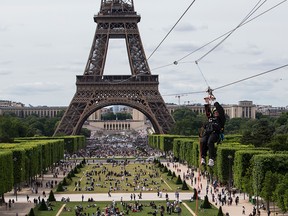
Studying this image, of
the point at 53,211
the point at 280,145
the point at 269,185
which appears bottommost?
the point at 53,211

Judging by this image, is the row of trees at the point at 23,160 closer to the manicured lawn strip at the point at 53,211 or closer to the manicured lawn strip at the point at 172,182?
the manicured lawn strip at the point at 53,211

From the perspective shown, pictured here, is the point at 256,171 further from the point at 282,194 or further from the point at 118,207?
the point at 118,207

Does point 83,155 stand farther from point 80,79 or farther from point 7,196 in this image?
point 7,196

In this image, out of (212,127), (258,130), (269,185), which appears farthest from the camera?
(258,130)

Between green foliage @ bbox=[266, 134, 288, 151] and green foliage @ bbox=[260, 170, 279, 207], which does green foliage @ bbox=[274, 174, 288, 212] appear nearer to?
green foliage @ bbox=[260, 170, 279, 207]

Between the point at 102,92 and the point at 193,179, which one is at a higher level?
the point at 102,92

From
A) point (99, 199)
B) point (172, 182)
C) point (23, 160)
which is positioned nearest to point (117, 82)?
point (172, 182)

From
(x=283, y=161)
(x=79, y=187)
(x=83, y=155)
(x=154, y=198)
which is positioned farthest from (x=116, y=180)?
(x=83, y=155)

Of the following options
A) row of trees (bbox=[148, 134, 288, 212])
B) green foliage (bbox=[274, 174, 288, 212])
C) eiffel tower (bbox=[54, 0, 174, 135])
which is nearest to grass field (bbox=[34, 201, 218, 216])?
row of trees (bbox=[148, 134, 288, 212])

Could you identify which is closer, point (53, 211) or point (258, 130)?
point (53, 211)
